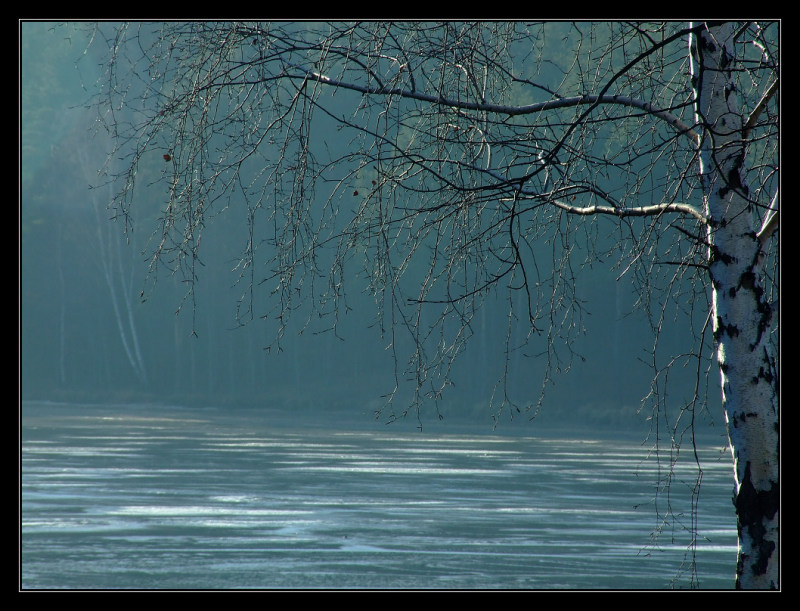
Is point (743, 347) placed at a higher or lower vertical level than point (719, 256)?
lower

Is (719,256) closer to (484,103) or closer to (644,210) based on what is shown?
(644,210)

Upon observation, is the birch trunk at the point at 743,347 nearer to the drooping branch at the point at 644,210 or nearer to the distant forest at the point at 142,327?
the drooping branch at the point at 644,210

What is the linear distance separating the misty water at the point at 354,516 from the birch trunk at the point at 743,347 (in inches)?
22.3

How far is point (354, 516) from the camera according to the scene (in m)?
14.0

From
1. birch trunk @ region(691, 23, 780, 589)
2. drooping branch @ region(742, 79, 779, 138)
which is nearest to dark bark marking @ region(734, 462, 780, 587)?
birch trunk @ region(691, 23, 780, 589)

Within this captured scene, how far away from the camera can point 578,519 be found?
1398cm

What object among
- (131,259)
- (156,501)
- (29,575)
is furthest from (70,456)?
(131,259)

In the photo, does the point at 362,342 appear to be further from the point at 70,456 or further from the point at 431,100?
the point at 431,100

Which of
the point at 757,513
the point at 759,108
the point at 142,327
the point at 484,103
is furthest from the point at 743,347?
the point at 142,327

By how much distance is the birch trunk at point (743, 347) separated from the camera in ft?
15.6

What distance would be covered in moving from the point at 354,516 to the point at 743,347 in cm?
970

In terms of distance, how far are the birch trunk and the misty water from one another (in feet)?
1.86

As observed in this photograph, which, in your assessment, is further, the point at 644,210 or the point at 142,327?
the point at 142,327

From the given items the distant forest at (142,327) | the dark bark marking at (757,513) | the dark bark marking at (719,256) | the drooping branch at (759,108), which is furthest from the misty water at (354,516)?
the distant forest at (142,327)
